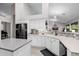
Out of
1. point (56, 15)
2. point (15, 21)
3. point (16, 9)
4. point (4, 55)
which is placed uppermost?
point (16, 9)

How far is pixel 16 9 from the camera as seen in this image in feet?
7.19

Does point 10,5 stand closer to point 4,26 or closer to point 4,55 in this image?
point 4,26

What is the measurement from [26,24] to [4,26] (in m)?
0.65

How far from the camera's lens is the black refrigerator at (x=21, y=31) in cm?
236

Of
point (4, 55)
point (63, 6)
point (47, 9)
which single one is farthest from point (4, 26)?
point (63, 6)

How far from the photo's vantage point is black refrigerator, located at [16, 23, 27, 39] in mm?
2361

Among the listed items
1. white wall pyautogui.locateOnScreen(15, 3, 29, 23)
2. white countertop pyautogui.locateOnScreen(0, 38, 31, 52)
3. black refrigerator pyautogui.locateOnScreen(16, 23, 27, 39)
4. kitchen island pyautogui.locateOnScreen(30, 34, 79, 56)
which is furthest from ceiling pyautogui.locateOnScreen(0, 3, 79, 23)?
white countertop pyautogui.locateOnScreen(0, 38, 31, 52)

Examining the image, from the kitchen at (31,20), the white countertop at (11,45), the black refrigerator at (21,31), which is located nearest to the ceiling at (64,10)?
the kitchen at (31,20)

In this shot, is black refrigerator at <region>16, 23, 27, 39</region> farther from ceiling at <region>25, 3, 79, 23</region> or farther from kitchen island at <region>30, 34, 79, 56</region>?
ceiling at <region>25, 3, 79, 23</region>

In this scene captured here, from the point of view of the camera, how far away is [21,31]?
7.98ft

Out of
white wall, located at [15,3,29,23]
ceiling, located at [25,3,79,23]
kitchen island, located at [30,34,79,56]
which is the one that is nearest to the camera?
kitchen island, located at [30,34,79,56]

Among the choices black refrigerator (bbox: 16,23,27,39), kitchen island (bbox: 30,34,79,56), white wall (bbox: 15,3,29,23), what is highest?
white wall (bbox: 15,3,29,23)

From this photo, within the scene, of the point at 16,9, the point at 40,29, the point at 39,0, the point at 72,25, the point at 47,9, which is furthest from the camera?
the point at 40,29

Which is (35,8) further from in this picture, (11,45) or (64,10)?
(11,45)
